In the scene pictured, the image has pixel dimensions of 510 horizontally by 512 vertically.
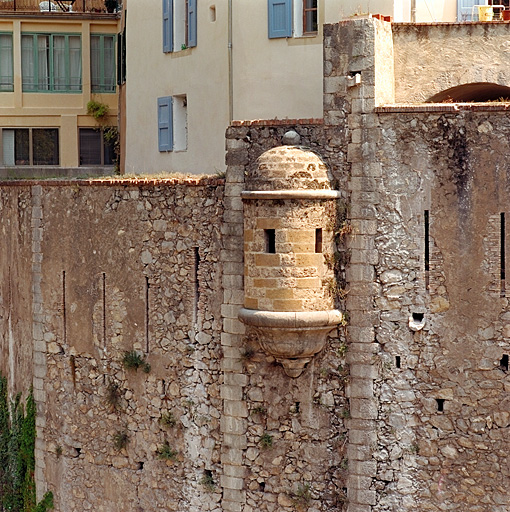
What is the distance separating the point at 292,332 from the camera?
1894 cm

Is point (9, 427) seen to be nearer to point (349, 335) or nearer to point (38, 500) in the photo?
point (38, 500)

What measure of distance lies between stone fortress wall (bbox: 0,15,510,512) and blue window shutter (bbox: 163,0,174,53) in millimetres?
3975

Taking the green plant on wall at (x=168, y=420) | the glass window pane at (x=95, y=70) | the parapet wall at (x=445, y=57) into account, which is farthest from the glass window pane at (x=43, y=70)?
the parapet wall at (x=445, y=57)

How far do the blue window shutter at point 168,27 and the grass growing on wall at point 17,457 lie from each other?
7149mm

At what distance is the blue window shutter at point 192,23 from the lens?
2373 cm

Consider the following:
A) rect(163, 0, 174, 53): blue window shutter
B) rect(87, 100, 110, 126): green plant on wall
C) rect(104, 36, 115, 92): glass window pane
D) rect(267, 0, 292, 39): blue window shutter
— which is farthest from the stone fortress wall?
rect(104, 36, 115, 92): glass window pane

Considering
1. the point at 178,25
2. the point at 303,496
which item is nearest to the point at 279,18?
the point at 178,25

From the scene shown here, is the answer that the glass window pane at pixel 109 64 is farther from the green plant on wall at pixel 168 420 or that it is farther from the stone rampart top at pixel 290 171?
the stone rampart top at pixel 290 171

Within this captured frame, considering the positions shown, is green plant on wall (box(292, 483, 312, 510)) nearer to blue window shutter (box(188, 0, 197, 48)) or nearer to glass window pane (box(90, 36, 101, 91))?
blue window shutter (box(188, 0, 197, 48))

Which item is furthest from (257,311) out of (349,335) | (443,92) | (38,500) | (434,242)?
(38,500)

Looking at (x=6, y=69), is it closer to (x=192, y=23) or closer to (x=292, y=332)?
(x=192, y=23)

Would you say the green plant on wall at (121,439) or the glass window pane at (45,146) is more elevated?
the glass window pane at (45,146)

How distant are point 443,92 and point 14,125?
567 inches

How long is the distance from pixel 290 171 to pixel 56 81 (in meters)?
14.8
